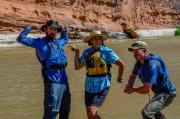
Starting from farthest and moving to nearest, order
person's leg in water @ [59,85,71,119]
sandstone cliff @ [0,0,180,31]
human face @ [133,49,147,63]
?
sandstone cliff @ [0,0,180,31] < person's leg in water @ [59,85,71,119] < human face @ [133,49,147,63]

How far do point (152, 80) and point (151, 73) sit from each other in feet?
0.29

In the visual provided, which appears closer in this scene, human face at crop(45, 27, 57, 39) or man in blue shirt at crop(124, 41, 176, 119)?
man in blue shirt at crop(124, 41, 176, 119)

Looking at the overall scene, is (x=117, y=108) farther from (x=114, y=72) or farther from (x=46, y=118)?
(x=114, y=72)

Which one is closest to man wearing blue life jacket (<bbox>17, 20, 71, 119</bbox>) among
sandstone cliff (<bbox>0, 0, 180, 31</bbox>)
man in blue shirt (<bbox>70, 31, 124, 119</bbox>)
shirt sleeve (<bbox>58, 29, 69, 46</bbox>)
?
shirt sleeve (<bbox>58, 29, 69, 46</bbox>)

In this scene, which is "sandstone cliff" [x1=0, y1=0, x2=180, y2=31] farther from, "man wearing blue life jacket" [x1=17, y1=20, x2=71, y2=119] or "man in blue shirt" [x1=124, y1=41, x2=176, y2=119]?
"man in blue shirt" [x1=124, y1=41, x2=176, y2=119]

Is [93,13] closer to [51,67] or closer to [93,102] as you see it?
[51,67]

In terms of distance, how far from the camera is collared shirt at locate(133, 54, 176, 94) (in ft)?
20.9

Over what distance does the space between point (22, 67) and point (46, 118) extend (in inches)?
384

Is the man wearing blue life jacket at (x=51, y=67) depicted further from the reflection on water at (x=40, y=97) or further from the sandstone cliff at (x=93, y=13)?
the sandstone cliff at (x=93, y=13)

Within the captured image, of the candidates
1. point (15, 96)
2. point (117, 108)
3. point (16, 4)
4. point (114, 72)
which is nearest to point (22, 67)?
point (114, 72)

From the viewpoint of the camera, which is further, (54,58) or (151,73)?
(54,58)

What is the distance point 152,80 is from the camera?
636 cm

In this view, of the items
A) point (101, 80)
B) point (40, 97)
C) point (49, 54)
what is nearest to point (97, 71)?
point (101, 80)

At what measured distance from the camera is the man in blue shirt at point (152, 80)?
20.9 feet
